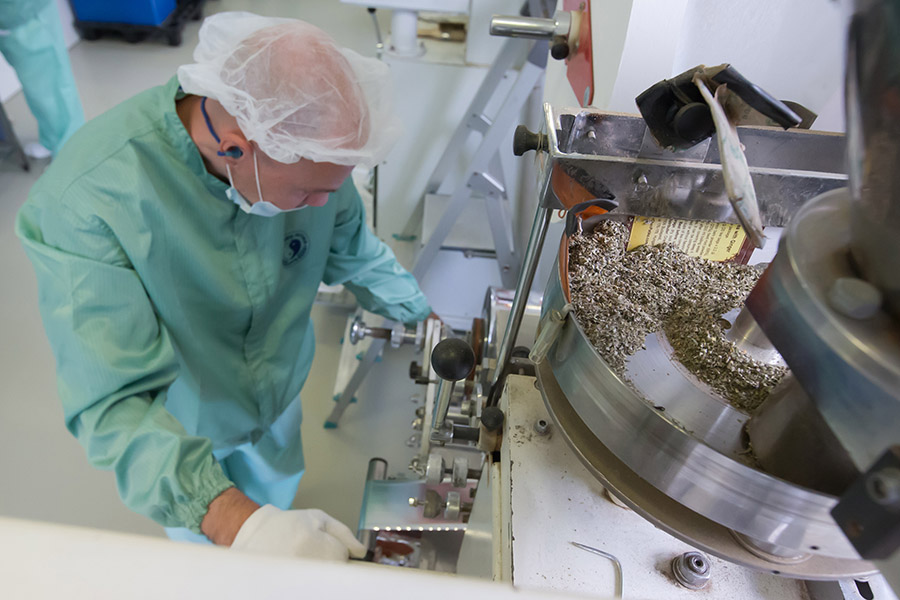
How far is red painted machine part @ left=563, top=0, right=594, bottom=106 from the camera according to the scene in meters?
0.75

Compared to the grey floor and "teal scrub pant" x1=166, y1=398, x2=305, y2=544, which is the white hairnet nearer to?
"teal scrub pant" x1=166, y1=398, x2=305, y2=544

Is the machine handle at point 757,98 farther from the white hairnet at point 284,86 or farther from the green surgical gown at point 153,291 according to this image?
the green surgical gown at point 153,291

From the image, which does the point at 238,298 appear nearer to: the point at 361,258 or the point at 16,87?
the point at 361,258

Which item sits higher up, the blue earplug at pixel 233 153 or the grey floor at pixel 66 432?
the blue earplug at pixel 233 153

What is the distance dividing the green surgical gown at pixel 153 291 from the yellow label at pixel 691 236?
1.99 ft

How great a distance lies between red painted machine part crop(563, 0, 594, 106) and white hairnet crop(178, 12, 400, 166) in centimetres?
32

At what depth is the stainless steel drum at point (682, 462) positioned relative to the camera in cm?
36

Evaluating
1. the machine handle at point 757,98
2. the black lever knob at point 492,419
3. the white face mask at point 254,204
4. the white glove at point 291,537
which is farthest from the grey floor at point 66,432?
the machine handle at point 757,98

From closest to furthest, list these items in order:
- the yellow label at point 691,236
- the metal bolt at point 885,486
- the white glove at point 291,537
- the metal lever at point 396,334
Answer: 1. the metal bolt at point 885,486
2. the yellow label at point 691,236
3. the white glove at point 291,537
4. the metal lever at point 396,334

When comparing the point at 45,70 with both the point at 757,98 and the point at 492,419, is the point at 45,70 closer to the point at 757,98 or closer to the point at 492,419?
the point at 492,419

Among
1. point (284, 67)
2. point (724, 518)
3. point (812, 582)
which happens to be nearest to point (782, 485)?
point (724, 518)

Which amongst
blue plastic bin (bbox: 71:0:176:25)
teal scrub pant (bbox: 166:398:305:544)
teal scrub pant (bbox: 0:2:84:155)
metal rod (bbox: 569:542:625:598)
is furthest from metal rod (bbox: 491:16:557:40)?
blue plastic bin (bbox: 71:0:176:25)

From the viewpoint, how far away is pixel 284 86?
0.77m

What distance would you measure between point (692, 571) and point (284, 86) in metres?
0.74
